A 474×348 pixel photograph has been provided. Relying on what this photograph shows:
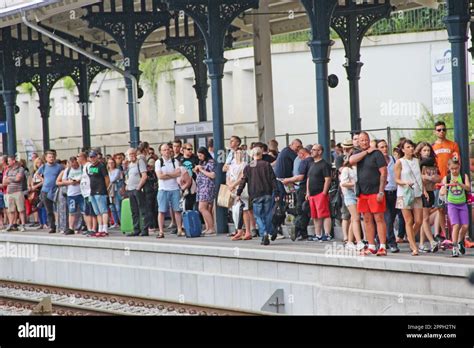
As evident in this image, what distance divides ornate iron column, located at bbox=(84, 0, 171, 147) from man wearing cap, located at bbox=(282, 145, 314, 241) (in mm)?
8101

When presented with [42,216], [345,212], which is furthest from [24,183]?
[345,212]

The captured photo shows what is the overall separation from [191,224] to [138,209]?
145cm

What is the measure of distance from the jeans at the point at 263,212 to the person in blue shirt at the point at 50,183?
277 inches

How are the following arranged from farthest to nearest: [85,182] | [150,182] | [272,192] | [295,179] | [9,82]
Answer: [9,82] → [85,182] → [150,182] → [295,179] → [272,192]

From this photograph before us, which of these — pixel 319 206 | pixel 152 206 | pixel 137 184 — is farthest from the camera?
pixel 152 206

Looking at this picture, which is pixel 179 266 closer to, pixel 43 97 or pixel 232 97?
pixel 43 97

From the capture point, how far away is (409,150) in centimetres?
1814

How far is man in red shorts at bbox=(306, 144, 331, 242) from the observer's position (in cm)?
2058

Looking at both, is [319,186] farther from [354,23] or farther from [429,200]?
[354,23]

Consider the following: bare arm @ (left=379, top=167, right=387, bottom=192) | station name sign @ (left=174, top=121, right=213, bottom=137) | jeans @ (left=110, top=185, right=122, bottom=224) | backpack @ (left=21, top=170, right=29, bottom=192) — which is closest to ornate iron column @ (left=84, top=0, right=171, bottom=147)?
station name sign @ (left=174, top=121, right=213, bottom=137)

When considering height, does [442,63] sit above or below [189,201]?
above

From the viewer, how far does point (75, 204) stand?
84.4ft

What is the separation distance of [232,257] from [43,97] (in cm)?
2111

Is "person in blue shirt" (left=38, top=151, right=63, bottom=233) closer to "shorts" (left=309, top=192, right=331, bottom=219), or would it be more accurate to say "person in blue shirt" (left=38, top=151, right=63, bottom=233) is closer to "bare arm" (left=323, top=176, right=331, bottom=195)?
"shorts" (left=309, top=192, right=331, bottom=219)
